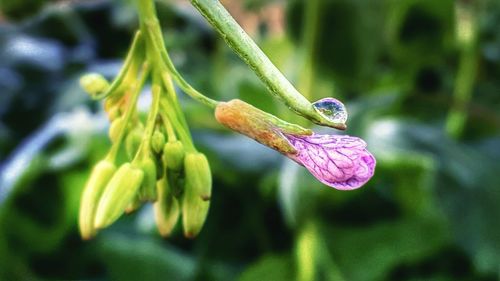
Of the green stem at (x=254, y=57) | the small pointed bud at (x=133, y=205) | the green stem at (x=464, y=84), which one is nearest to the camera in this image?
the green stem at (x=254, y=57)

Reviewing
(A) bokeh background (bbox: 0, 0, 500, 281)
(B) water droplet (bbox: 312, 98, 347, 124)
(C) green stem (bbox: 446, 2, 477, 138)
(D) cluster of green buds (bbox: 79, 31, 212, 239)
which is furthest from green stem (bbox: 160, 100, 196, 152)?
(C) green stem (bbox: 446, 2, 477, 138)

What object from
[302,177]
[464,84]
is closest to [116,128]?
[302,177]

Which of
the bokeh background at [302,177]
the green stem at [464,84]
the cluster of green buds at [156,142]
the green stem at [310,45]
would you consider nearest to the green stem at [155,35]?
the cluster of green buds at [156,142]

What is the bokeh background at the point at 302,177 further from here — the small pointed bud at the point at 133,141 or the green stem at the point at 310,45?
the small pointed bud at the point at 133,141

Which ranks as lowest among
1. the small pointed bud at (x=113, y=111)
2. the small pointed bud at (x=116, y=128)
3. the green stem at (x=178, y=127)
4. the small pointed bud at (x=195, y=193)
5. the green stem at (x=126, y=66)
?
the small pointed bud at (x=195, y=193)

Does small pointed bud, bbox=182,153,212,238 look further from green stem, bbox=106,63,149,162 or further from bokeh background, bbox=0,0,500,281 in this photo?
bokeh background, bbox=0,0,500,281

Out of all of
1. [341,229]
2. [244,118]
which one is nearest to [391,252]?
[341,229]

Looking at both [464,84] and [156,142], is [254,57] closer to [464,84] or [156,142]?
[156,142]
